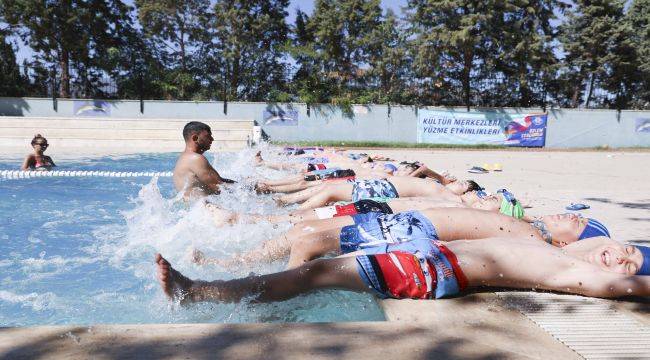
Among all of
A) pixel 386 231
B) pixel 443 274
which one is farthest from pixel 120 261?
pixel 443 274

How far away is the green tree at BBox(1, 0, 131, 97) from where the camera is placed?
24828 mm

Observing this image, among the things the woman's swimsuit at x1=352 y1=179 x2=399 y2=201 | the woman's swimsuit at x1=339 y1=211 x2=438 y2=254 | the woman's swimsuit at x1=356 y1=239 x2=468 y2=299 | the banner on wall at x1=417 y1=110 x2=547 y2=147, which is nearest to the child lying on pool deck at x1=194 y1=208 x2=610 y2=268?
the woman's swimsuit at x1=339 y1=211 x2=438 y2=254

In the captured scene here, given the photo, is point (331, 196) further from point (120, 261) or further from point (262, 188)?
point (120, 261)

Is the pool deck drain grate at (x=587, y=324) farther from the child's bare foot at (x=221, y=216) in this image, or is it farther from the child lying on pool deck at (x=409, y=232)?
the child's bare foot at (x=221, y=216)

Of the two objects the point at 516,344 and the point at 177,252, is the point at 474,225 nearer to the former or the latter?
the point at 516,344

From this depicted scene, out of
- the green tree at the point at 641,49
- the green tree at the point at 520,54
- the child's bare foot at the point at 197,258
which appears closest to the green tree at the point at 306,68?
the green tree at the point at 520,54

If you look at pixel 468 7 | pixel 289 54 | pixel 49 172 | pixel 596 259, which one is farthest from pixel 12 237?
pixel 468 7

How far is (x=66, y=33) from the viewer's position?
84.2 ft

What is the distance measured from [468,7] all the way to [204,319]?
1066 inches

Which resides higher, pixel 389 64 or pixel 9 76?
pixel 389 64

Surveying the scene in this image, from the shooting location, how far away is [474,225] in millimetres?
3072

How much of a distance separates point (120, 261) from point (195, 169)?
1453 millimetres

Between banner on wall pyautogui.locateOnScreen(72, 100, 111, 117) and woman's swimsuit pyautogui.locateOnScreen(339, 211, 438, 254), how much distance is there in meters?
22.4

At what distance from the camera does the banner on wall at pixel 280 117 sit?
75.5ft
